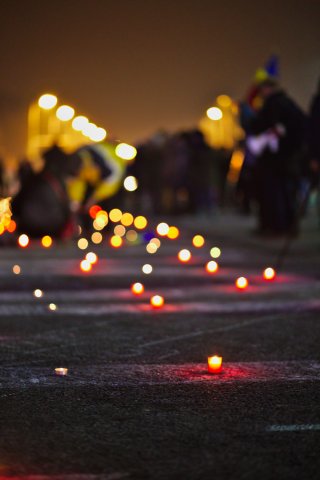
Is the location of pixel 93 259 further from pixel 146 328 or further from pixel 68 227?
pixel 146 328

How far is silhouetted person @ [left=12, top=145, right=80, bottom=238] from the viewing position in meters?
21.1

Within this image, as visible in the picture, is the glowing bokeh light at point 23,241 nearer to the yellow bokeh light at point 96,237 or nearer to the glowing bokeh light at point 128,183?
the yellow bokeh light at point 96,237

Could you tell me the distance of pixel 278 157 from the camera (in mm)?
22141

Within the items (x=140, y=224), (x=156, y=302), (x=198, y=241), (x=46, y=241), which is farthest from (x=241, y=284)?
(x=140, y=224)

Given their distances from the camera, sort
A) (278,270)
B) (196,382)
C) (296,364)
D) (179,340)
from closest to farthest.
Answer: (196,382), (296,364), (179,340), (278,270)

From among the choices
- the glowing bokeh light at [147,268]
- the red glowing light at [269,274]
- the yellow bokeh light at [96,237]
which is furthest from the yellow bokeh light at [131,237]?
the red glowing light at [269,274]

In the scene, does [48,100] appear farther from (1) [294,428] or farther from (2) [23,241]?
(1) [294,428]

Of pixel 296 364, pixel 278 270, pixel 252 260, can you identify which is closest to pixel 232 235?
pixel 252 260

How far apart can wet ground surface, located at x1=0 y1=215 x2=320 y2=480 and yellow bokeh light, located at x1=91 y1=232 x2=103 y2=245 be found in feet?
29.6

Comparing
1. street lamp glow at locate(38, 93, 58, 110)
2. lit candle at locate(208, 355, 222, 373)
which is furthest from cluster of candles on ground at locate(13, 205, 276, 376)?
street lamp glow at locate(38, 93, 58, 110)

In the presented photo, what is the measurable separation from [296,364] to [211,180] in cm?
3425

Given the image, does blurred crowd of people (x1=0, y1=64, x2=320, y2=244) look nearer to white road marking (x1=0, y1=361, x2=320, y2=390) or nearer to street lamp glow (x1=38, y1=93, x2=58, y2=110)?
white road marking (x1=0, y1=361, x2=320, y2=390)

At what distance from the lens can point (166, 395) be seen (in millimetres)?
5641

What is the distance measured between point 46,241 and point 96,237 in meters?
2.11
